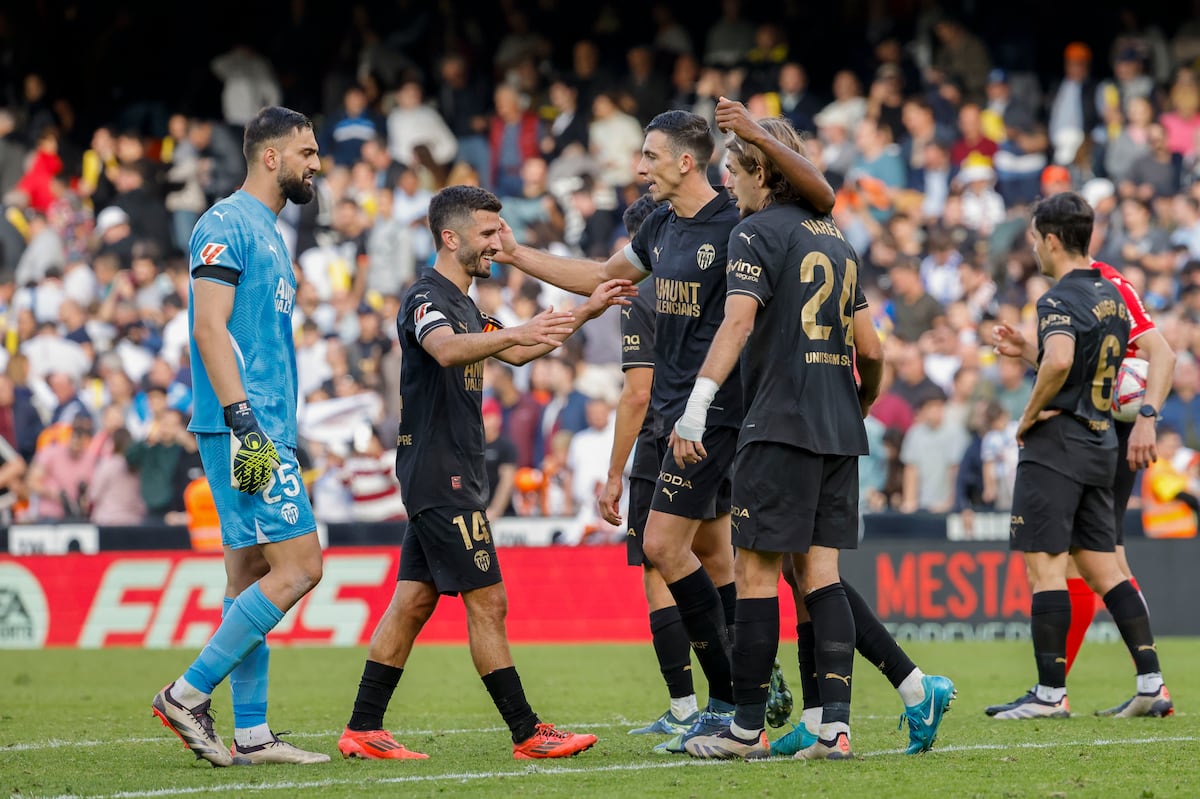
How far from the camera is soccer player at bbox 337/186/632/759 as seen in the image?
7.43 meters

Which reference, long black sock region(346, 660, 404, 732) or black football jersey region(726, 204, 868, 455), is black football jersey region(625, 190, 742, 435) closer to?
black football jersey region(726, 204, 868, 455)

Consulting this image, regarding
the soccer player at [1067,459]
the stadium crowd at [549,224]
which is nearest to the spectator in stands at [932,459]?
the stadium crowd at [549,224]

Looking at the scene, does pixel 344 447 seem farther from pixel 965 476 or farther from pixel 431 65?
pixel 431 65

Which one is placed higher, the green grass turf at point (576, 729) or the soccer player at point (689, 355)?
the soccer player at point (689, 355)

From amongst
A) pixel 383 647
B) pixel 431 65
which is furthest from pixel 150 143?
pixel 383 647

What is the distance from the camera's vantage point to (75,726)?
9.16m

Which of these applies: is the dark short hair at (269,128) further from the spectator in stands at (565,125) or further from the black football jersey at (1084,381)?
the spectator in stands at (565,125)

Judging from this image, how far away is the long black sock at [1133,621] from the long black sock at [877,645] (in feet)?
8.14

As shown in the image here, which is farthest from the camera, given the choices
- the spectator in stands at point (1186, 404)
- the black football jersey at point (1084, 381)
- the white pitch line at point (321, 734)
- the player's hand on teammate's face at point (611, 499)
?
the spectator in stands at point (1186, 404)

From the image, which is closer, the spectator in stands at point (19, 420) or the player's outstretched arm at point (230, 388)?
the player's outstretched arm at point (230, 388)

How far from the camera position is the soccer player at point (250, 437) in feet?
23.7

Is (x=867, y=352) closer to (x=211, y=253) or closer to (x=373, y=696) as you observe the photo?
(x=373, y=696)

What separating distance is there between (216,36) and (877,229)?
1248 centimetres

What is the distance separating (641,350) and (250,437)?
2.36m
